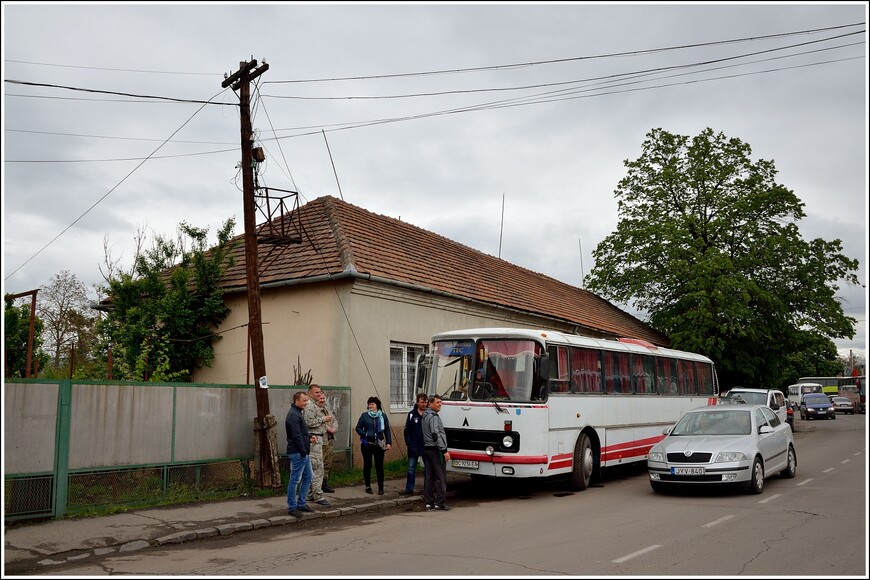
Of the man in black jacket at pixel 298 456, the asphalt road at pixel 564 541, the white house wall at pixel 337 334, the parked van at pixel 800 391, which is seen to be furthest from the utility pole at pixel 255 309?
the parked van at pixel 800 391

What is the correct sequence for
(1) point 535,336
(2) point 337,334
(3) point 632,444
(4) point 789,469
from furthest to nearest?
1. (3) point 632,444
2. (2) point 337,334
3. (4) point 789,469
4. (1) point 535,336

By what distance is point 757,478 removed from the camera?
13.5 m

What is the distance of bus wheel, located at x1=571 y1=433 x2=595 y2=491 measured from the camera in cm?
1477

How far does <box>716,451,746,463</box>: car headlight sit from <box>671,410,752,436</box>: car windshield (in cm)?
101

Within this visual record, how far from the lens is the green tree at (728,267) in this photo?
32875mm

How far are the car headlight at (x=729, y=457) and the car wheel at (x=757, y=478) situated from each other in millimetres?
394

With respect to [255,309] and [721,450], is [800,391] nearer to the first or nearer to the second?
[721,450]

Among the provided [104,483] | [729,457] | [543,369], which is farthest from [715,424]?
[104,483]

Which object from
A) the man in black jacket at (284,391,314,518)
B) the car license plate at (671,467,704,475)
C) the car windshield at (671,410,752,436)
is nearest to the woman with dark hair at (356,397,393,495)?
the man in black jacket at (284,391,314,518)

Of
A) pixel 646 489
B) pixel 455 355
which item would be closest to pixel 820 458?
pixel 646 489

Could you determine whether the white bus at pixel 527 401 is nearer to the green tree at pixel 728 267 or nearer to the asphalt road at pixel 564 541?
the asphalt road at pixel 564 541

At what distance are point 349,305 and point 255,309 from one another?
3718mm

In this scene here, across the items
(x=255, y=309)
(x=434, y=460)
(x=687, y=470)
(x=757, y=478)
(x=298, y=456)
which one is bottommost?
(x=757, y=478)

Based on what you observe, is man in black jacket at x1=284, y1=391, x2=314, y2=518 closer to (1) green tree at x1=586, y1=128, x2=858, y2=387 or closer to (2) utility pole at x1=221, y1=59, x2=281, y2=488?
(2) utility pole at x1=221, y1=59, x2=281, y2=488
